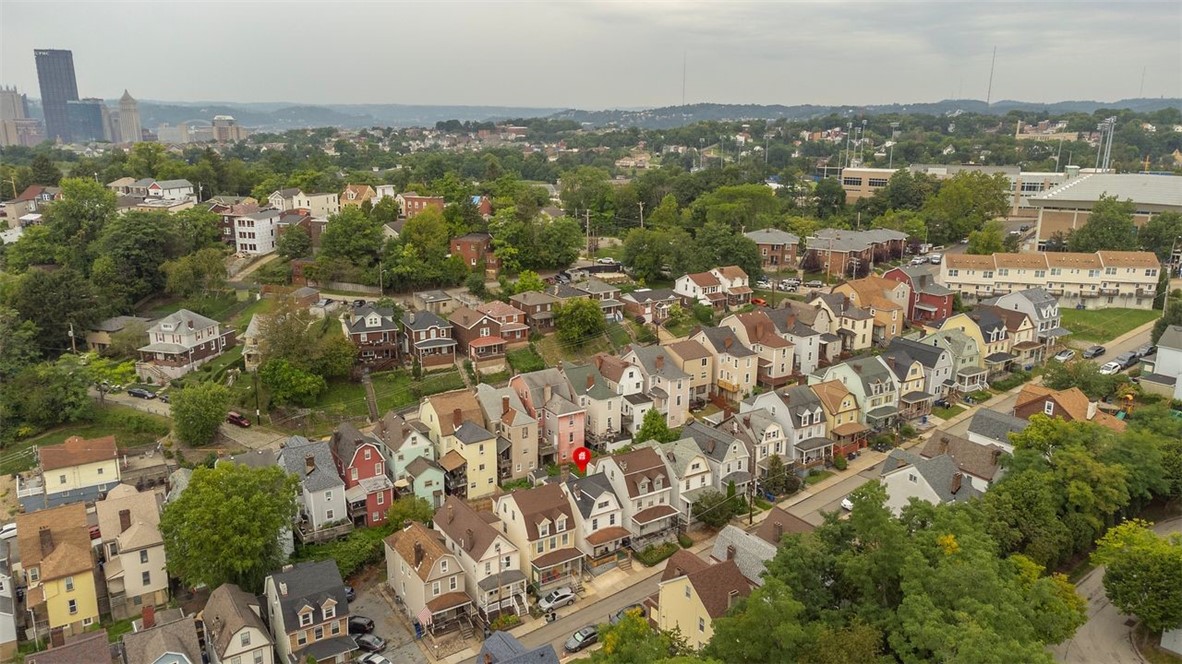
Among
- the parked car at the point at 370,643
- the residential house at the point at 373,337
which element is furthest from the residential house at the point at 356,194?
the parked car at the point at 370,643

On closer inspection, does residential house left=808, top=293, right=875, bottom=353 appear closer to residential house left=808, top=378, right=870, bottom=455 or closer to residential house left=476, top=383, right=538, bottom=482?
residential house left=808, top=378, right=870, bottom=455

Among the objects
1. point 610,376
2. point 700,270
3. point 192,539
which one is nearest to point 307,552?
point 192,539

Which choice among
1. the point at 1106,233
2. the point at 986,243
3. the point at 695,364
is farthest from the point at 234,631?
the point at 1106,233

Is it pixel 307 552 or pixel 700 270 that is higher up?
pixel 700 270

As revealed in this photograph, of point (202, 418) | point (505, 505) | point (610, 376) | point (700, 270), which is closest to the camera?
point (505, 505)

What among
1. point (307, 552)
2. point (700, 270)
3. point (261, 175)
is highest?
point (261, 175)

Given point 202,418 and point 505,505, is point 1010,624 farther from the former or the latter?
point 202,418

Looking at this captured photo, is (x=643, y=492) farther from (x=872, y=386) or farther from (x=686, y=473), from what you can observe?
(x=872, y=386)

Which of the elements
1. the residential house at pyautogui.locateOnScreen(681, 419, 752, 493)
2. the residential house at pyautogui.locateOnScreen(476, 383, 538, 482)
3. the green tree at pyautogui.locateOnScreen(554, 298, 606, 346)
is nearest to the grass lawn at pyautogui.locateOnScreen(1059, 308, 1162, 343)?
the residential house at pyautogui.locateOnScreen(681, 419, 752, 493)
